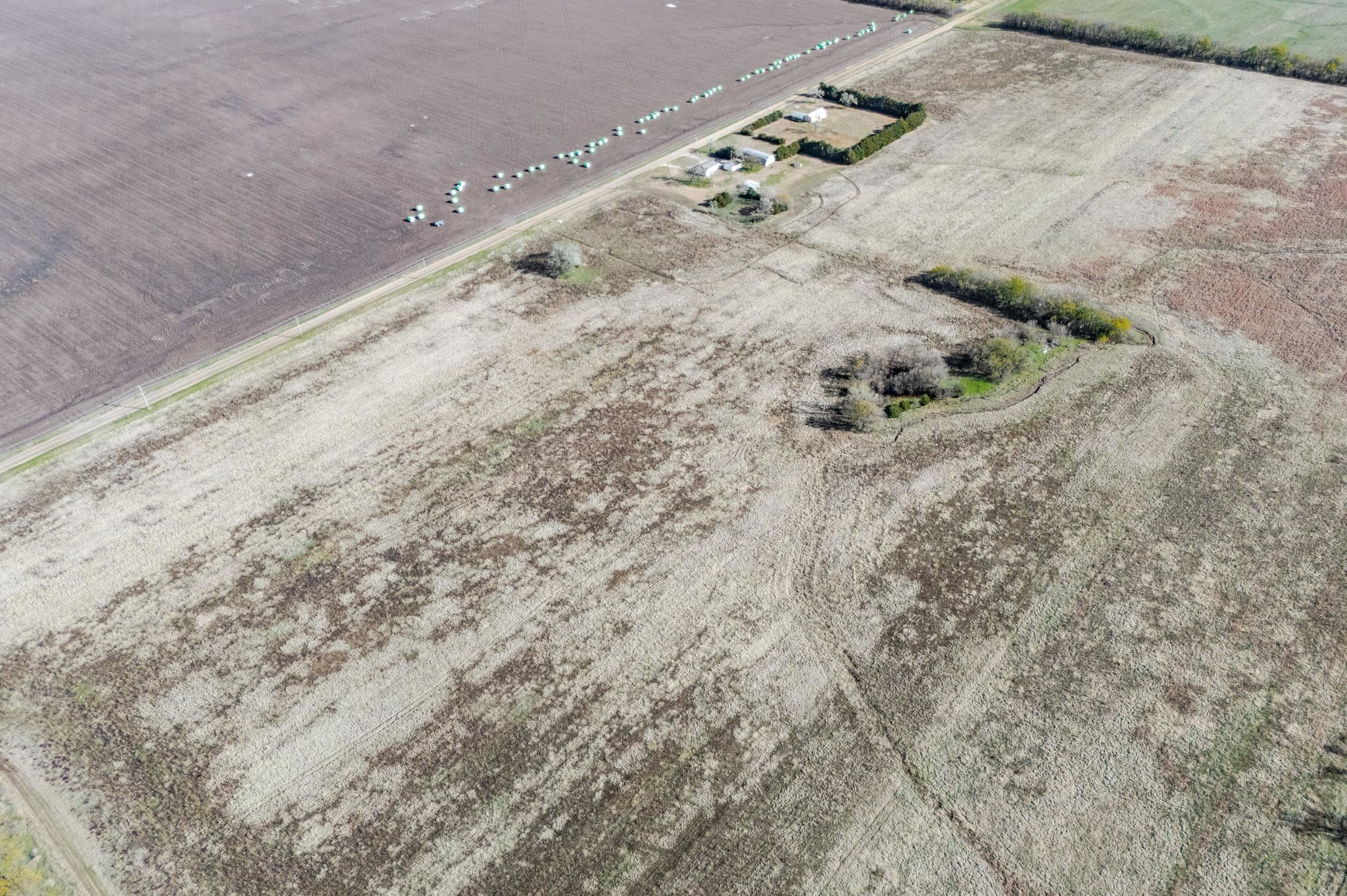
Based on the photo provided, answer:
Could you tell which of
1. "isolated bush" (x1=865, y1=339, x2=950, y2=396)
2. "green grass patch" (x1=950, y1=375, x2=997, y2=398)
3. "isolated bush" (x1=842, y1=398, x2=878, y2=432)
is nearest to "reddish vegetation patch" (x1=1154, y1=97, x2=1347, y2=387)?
"green grass patch" (x1=950, y1=375, x2=997, y2=398)

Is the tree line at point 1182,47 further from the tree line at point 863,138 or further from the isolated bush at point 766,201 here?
the isolated bush at point 766,201

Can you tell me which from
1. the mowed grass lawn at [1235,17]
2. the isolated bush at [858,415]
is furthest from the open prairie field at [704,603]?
the mowed grass lawn at [1235,17]

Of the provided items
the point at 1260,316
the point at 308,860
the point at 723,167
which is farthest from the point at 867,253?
the point at 308,860

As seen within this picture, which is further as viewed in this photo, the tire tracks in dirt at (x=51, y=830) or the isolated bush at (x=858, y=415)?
the isolated bush at (x=858, y=415)

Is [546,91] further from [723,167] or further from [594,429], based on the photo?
[594,429]

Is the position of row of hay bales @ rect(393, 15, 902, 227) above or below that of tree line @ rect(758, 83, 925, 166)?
above

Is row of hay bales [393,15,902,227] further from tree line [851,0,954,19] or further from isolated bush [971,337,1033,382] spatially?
isolated bush [971,337,1033,382]

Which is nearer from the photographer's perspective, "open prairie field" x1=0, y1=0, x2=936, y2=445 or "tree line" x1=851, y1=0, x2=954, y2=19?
"open prairie field" x1=0, y1=0, x2=936, y2=445
